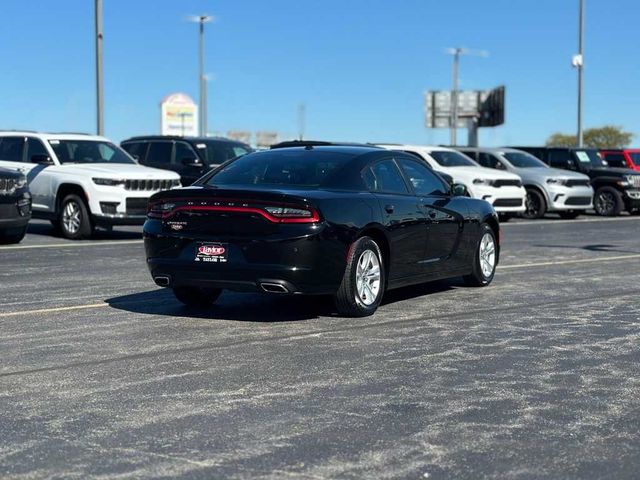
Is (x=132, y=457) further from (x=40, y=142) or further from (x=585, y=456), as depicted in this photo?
(x=40, y=142)

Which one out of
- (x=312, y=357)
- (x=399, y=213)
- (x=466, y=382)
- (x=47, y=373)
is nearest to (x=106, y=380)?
(x=47, y=373)

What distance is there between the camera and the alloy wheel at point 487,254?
1113cm

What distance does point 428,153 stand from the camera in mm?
24641

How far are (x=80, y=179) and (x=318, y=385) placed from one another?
12097 mm

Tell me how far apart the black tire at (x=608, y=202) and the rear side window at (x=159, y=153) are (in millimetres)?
12386

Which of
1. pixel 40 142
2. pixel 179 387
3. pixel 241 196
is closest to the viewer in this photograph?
pixel 179 387

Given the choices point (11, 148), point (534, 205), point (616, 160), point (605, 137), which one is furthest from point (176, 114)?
point (11, 148)

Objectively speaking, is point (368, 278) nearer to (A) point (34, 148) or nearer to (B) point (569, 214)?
(A) point (34, 148)

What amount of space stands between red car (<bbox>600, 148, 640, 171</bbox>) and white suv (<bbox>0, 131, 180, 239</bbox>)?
58.8 feet

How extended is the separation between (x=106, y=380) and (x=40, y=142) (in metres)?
13.1

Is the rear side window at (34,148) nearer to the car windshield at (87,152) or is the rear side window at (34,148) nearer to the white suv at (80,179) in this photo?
the white suv at (80,179)

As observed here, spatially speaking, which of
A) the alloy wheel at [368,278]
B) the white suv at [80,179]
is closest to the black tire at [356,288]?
the alloy wheel at [368,278]

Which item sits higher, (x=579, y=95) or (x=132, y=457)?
(x=579, y=95)

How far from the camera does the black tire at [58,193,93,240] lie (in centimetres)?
1736
